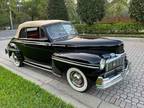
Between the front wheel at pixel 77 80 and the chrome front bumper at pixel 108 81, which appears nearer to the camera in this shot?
Result: the chrome front bumper at pixel 108 81

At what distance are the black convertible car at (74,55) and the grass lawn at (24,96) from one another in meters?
0.72

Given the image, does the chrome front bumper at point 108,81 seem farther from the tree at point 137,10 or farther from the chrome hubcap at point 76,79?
the tree at point 137,10


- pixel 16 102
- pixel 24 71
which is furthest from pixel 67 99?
pixel 24 71

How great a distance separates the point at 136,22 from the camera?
456 inches

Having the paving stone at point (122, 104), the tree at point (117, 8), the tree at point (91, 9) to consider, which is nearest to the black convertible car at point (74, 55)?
the paving stone at point (122, 104)

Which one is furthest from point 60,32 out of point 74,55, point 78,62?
point 78,62

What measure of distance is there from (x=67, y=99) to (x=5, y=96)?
1525 mm

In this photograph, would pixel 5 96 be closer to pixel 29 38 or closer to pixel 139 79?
pixel 29 38

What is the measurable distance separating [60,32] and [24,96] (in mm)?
2117

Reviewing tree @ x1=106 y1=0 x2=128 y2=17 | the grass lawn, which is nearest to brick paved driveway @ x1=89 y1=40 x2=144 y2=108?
the grass lawn

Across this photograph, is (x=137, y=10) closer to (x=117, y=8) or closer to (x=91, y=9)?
(x=91, y=9)

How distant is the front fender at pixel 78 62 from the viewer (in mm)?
3791

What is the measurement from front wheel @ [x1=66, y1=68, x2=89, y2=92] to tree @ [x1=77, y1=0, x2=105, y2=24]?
961 centimetres

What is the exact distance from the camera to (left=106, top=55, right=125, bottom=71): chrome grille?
152 inches
